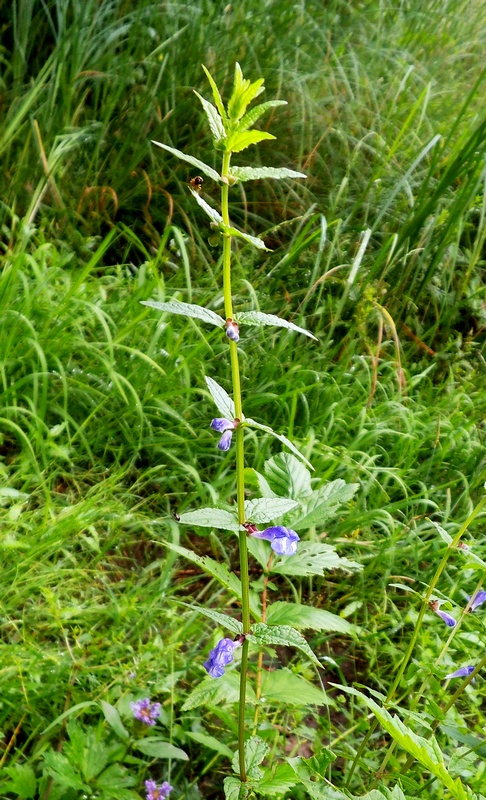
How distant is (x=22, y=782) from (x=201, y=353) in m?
1.34

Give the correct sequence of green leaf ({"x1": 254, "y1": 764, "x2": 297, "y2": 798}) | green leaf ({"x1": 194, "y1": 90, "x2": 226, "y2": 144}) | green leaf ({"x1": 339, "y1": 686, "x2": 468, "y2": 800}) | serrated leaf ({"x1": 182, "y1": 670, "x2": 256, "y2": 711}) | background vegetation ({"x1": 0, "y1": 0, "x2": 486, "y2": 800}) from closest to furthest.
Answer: green leaf ({"x1": 339, "y1": 686, "x2": 468, "y2": 800})
green leaf ({"x1": 194, "y1": 90, "x2": 226, "y2": 144})
green leaf ({"x1": 254, "y1": 764, "x2": 297, "y2": 798})
serrated leaf ({"x1": 182, "y1": 670, "x2": 256, "y2": 711})
background vegetation ({"x1": 0, "y1": 0, "x2": 486, "y2": 800})

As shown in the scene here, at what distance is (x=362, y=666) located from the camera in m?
1.74

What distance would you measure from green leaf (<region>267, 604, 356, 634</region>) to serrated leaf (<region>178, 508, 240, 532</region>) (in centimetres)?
33

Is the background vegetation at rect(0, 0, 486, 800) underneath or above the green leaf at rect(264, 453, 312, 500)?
underneath

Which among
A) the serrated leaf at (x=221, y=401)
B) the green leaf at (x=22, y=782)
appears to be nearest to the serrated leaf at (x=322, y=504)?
the serrated leaf at (x=221, y=401)

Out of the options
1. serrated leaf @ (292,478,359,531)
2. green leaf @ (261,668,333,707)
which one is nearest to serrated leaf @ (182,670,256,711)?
green leaf @ (261,668,333,707)

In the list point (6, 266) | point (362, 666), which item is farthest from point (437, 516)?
point (6, 266)

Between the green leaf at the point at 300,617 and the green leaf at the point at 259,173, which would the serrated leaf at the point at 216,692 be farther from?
the green leaf at the point at 259,173

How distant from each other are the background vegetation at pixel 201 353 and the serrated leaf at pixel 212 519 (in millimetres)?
450

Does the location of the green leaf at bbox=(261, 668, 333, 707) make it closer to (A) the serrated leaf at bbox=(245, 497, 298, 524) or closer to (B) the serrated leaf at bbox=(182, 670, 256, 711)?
(B) the serrated leaf at bbox=(182, 670, 256, 711)

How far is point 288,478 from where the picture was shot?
53.7 inches

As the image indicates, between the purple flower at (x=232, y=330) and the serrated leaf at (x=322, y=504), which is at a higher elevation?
the purple flower at (x=232, y=330)

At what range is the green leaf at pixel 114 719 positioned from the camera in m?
1.28

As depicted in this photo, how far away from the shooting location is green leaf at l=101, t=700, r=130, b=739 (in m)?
1.28
